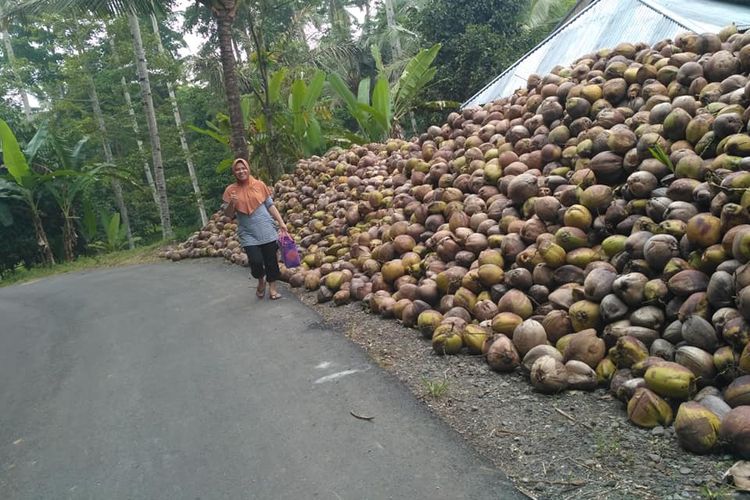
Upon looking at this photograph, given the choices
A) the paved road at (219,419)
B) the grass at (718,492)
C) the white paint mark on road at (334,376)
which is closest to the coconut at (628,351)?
the grass at (718,492)

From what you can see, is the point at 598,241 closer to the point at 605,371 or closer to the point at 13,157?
the point at 605,371

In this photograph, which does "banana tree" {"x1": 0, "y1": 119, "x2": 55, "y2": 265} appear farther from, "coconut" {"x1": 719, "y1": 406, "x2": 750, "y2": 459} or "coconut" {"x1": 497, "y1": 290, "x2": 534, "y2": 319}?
"coconut" {"x1": 719, "y1": 406, "x2": 750, "y2": 459}

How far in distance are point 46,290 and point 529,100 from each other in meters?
7.94

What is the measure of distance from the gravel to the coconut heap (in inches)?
3.4

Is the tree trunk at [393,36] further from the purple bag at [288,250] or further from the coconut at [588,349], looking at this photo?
the coconut at [588,349]

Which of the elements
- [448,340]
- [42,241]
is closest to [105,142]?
[42,241]

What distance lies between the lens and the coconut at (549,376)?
9.32ft

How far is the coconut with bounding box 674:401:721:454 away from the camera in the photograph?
2.18 metres

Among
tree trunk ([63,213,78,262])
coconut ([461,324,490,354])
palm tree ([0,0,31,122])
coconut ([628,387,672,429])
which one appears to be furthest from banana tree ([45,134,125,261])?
coconut ([628,387,672,429])

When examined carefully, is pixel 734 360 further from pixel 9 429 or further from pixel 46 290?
pixel 46 290

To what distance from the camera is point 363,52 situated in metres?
21.7

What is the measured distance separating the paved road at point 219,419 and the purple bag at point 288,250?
1.63ft

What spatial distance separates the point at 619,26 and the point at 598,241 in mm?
4905

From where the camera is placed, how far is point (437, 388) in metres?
3.13
